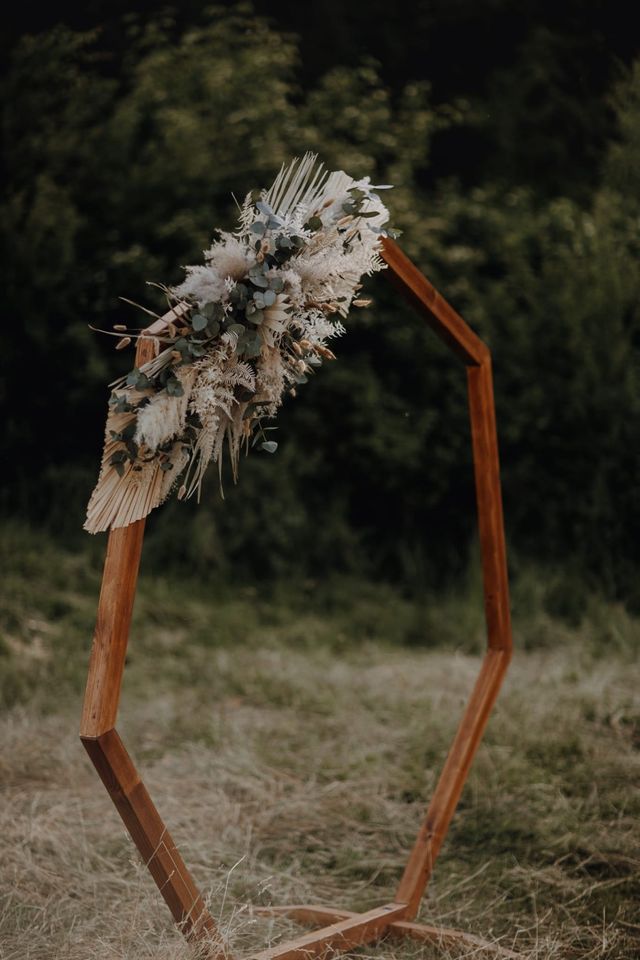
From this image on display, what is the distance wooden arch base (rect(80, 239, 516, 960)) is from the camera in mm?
1797

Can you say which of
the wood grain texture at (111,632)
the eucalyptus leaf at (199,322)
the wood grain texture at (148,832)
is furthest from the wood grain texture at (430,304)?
the wood grain texture at (148,832)

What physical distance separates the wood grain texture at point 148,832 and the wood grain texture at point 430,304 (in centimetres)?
114

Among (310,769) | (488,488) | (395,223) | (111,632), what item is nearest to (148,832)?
(111,632)

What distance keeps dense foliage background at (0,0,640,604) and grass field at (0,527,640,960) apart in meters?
0.67

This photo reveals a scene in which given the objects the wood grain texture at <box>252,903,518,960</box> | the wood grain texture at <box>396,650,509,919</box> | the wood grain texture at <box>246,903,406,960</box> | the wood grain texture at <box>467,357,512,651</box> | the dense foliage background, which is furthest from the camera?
the dense foliage background

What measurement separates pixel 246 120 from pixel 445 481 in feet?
8.27

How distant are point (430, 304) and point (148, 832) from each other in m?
1.31

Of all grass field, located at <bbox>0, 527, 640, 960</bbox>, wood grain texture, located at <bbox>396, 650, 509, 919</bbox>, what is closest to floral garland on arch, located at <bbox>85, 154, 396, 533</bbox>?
grass field, located at <bbox>0, 527, 640, 960</bbox>

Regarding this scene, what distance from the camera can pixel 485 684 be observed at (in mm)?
2635

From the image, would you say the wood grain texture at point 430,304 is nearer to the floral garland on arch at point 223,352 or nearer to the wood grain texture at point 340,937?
the floral garland on arch at point 223,352

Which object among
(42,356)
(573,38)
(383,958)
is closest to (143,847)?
(383,958)

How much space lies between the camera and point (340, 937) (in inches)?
87.4

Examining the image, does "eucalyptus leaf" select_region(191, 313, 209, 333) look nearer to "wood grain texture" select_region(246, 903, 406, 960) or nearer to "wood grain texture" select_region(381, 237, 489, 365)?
"wood grain texture" select_region(381, 237, 489, 365)

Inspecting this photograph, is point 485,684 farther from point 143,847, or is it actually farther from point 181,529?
point 181,529
